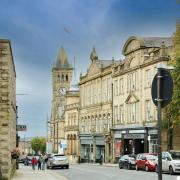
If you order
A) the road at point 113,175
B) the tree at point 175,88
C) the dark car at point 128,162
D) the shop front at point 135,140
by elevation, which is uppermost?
the tree at point 175,88

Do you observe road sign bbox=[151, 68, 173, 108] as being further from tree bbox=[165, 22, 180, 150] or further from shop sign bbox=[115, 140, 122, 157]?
shop sign bbox=[115, 140, 122, 157]

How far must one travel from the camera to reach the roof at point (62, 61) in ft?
631

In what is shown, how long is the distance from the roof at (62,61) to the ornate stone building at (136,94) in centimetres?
11563

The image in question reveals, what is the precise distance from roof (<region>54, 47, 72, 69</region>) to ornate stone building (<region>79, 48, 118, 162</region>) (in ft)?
320

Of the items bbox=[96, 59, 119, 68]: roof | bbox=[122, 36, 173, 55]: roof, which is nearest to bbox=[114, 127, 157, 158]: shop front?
bbox=[122, 36, 173, 55]: roof

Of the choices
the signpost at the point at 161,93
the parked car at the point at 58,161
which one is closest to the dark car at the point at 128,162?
the parked car at the point at 58,161

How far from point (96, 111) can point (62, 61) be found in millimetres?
109023

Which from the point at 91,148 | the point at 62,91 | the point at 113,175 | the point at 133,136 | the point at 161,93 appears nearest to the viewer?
the point at 161,93

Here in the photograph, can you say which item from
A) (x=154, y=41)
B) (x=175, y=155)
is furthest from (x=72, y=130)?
(x=175, y=155)

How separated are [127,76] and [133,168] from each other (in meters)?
22.2

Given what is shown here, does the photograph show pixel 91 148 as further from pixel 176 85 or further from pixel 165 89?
pixel 165 89

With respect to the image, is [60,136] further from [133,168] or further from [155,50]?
[133,168]

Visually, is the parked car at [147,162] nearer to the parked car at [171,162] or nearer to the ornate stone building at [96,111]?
the parked car at [171,162]

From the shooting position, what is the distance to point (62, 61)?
7608 inches
